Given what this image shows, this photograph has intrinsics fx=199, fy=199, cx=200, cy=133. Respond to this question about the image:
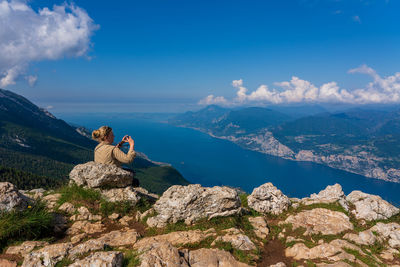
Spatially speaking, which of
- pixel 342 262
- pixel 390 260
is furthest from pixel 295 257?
pixel 390 260

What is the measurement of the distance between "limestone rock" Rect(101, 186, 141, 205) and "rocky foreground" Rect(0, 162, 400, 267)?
5 centimetres

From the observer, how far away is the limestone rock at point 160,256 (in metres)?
4.96

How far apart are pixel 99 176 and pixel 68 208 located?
1778mm

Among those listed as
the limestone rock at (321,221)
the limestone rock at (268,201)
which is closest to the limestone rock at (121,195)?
the limestone rock at (268,201)

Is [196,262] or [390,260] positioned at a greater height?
[196,262]

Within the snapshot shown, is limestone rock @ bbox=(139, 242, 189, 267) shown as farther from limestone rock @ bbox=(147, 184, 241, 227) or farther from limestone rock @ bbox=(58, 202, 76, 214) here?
limestone rock @ bbox=(58, 202, 76, 214)

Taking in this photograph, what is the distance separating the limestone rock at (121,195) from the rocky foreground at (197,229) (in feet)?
0.15

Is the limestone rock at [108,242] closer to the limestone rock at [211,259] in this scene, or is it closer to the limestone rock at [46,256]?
the limestone rock at [46,256]

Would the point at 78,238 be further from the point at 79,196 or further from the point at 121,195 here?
the point at 79,196

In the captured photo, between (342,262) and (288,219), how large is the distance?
343cm

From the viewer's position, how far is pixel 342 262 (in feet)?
19.8

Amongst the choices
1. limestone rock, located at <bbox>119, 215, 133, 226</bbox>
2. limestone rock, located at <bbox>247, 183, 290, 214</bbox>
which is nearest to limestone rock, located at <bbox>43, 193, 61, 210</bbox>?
limestone rock, located at <bbox>119, 215, 133, 226</bbox>

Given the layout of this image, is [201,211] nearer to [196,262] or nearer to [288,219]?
[196,262]

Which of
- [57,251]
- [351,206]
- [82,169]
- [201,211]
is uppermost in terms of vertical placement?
[82,169]
